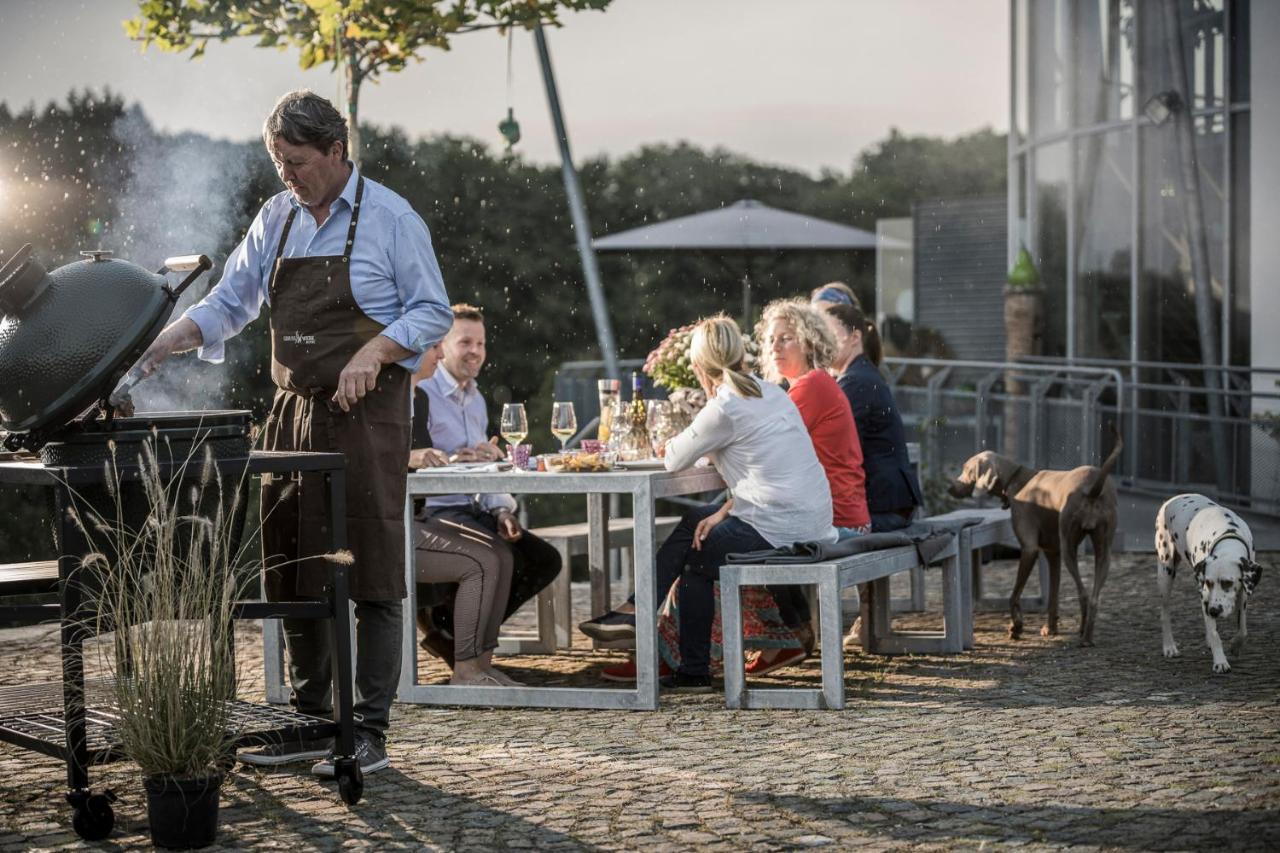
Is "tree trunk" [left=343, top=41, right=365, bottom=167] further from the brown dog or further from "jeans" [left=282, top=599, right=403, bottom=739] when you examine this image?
"jeans" [left=282, top=599, right=403, bottom=739]

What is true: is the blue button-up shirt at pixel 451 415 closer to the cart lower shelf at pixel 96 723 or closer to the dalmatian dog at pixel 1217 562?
the cart lower shelf at pixel 96 723

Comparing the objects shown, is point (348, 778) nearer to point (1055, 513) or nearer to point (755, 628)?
point (755, 628)

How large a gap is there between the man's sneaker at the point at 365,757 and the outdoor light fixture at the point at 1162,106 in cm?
1032

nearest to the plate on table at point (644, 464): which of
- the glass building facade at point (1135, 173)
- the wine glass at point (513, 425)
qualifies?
the wine glass at point (513, 425)

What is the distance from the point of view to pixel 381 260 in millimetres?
4414

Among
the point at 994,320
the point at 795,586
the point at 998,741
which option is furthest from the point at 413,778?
the point at 994,320

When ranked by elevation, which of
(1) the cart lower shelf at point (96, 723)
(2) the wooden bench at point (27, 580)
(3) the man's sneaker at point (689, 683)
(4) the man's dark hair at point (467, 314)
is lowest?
(3) the man's sneaker at point (689, 683)

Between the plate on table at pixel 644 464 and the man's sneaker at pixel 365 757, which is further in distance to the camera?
the plate on table at pixel 644 464

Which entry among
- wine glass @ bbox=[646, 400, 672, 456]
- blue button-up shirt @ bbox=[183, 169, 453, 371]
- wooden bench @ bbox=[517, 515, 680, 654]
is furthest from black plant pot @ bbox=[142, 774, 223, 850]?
wooden bench @ bbox=[517, 515, 680, 654]

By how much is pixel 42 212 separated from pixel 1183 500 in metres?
9.34

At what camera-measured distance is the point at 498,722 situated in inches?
212

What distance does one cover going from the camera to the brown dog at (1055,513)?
6422mm

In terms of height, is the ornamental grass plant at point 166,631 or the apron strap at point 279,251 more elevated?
the apron strap at point 279,251

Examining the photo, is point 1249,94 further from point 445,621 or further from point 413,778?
point 413,778
